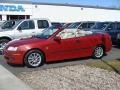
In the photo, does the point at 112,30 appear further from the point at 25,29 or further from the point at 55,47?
the point at 55,47

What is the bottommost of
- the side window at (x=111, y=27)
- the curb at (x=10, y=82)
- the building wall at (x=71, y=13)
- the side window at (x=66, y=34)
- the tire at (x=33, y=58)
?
the curb at (x=10, y=82)

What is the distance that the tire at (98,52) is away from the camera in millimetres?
13234

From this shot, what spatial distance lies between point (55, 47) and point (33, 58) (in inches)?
37.4

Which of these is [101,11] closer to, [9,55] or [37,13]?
[37,13]

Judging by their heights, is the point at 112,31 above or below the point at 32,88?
above

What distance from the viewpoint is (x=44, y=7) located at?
44.3 metres

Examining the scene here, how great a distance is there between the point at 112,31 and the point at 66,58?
7.40 meters

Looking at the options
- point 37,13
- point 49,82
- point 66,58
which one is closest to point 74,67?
point 66,58

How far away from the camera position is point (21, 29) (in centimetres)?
1644

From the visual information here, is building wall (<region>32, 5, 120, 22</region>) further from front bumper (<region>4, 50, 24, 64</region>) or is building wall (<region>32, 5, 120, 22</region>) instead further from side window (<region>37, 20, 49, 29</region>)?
front bumper (<region>4, 50, 24, 64</region>)

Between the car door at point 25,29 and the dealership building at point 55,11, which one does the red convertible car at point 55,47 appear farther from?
the dealership building at point 55,11

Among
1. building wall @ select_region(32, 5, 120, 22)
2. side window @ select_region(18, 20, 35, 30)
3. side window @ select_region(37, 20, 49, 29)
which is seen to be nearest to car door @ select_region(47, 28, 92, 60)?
side window @ select_region(18, 20, 35, 30)

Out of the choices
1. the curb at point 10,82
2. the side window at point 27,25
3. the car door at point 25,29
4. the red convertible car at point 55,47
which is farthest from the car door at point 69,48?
the side window at point 27,25

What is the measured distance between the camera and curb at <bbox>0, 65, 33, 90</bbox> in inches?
328
